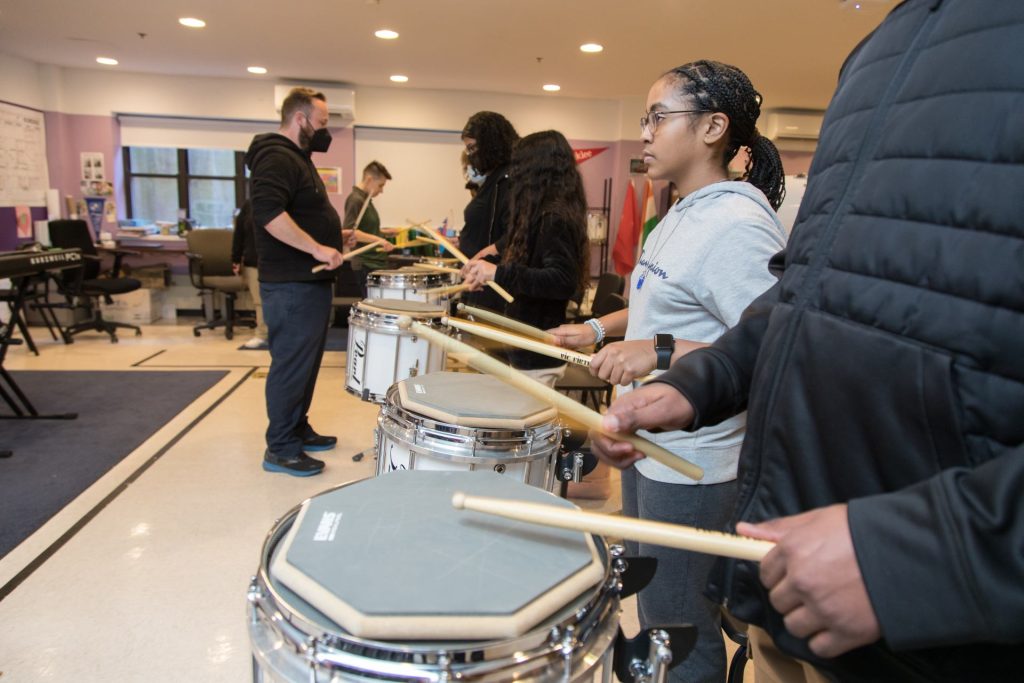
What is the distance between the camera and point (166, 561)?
2.53 metres

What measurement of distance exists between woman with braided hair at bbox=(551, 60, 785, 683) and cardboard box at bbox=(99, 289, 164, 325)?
746cm

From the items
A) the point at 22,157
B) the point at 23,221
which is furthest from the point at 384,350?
the point at 22,157

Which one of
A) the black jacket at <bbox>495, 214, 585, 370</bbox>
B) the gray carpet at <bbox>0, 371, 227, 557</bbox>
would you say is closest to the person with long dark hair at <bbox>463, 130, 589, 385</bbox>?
the black jacket at <bbox>495, 214, 585, 370</bbox>

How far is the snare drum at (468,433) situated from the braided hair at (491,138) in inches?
74.2

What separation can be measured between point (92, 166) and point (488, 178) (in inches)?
275

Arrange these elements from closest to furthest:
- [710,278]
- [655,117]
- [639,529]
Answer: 1. [639,529]
2. [710,278]
3. [655,117]

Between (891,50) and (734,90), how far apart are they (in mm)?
642

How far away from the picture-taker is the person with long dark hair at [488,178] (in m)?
3.32

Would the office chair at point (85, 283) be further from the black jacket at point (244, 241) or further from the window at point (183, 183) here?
the window at point (183, 183)

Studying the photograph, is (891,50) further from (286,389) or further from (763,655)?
(286,389)

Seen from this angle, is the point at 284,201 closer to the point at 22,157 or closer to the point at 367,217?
the point at 367,217

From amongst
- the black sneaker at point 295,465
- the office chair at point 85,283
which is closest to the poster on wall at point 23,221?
the office chair at point 85,283

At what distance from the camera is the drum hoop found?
0.74 meters

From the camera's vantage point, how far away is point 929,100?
70 cm
